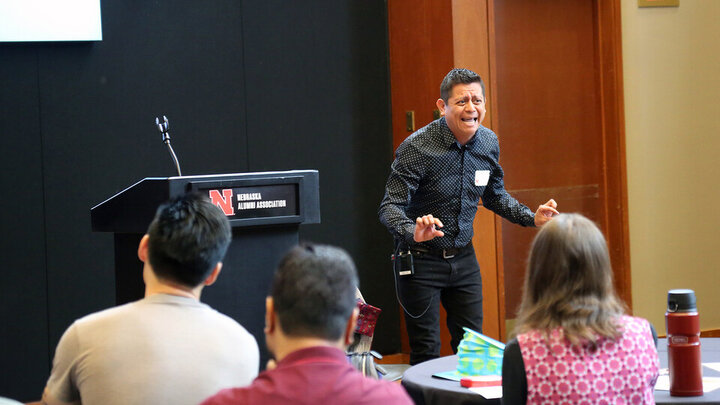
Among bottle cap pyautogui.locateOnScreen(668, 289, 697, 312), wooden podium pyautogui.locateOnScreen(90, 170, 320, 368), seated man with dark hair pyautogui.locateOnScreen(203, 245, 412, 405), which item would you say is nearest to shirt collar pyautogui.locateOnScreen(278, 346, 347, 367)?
seated man with dark hair pyautogui.locateOnScreen(203, 245, 412, 405)

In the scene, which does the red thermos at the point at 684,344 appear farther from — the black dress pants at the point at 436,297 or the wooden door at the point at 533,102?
the wooden door at the point at 533,102

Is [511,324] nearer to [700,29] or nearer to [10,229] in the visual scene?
[700,29]

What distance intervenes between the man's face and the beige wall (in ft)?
7.69

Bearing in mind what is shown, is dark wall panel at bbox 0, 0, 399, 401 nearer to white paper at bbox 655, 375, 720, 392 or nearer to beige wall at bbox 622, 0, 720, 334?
beige wall at bbox 622, 0, 720, 334

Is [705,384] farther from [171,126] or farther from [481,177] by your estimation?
[171,126]

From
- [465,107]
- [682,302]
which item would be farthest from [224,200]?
[682,302]

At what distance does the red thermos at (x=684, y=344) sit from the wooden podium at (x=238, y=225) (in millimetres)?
1323

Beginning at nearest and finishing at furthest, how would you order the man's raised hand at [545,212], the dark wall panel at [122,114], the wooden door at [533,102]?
the man's raised hand at [545,212]
the dark wall panel at [122,114]
the wooden door at [533,102]

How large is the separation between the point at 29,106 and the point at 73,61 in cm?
34

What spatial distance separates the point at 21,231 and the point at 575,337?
3545mm

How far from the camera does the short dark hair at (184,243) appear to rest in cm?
187

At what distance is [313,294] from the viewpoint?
4.55ft

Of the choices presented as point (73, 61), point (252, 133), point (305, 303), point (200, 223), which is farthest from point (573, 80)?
point (305, 303)

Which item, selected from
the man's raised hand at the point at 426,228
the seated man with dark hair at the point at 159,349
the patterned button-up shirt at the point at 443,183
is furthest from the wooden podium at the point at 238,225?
the seated man with dark hair at the point at 159,349
